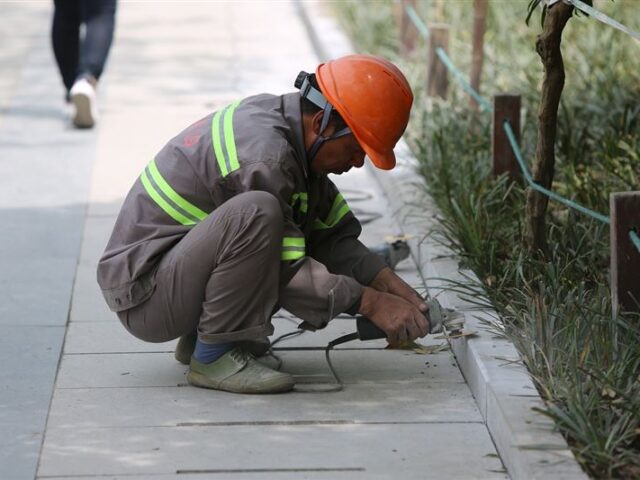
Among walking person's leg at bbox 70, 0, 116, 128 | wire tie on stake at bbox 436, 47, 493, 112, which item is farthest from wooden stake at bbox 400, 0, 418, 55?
walking person's leg at bbox 70, 0, 116, 128

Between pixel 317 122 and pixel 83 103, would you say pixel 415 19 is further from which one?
pixel 317 122

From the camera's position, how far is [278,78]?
988 centimetres

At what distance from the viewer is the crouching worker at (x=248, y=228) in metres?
4.37

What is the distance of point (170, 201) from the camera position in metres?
4.54

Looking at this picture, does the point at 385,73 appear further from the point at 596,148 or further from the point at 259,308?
the point at 596,148

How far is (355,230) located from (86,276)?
156 cm

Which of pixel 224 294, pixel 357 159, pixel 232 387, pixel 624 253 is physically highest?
pixel 624 253

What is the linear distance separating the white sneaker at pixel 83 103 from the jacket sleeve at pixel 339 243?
386cm

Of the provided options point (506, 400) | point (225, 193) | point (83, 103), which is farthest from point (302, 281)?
point (83, 103)

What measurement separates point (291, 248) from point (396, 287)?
50cm

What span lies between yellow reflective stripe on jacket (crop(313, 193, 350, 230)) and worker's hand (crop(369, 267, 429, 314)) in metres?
0.26

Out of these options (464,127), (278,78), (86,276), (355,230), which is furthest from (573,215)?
(278,78)

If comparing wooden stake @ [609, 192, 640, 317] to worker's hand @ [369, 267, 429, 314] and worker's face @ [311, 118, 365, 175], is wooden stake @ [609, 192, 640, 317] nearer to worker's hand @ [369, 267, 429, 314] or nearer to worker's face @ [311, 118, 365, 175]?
worker's hand @ [369, 267, 429, 314]

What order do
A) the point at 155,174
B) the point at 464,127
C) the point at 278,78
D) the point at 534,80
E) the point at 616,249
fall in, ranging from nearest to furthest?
the point at 616,249 → the point at 155,174 → the point at 464,127 → the point at 534,80 → the point at 278,78
